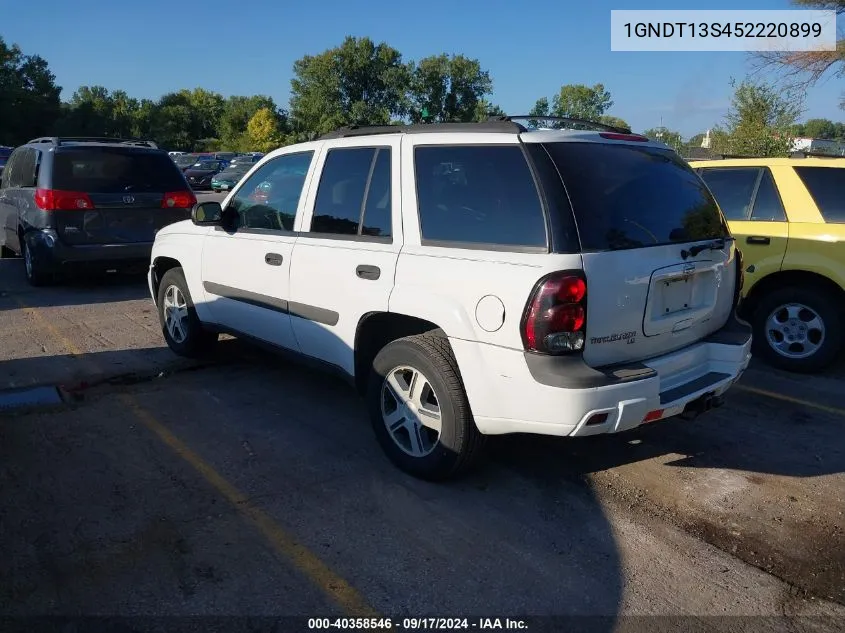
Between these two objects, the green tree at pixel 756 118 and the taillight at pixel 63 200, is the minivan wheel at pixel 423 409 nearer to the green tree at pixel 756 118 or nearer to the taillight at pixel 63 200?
the taillight at pixel 63 200

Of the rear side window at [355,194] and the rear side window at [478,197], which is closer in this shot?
the rear side window at [478,197]

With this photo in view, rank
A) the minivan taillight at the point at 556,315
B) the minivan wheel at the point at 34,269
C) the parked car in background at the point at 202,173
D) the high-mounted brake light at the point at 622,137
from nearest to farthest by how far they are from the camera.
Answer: the minivan taillight at the point at 556,315 → the high-mounted brake light at the point at 622,137 → the minivan wheel at the point at 34,269 → the parked car in background at the point at 202,173

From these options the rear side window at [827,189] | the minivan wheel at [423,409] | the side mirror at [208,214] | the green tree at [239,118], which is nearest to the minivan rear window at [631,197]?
the minivan wheel at [423,409]

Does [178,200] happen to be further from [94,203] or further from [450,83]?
[450,83]

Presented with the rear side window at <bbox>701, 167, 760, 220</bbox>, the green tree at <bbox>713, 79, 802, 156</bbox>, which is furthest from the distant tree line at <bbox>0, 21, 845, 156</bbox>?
the rear side window at <bbox>701, 167, 760, 220</bbox>

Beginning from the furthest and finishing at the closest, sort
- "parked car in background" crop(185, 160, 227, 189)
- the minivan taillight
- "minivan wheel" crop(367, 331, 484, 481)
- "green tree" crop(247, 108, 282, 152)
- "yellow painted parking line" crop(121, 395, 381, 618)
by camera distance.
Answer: "green tree" crop(247, 108, 282, 152) < "parked car in background" crop(185, 160, 227, 189) < "minivan wheel" crop(367, 331, 484, 481) < the minivan taillight < "yellow painted parking line" crop(121, 395, 381, 618)

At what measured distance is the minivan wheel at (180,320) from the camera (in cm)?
585

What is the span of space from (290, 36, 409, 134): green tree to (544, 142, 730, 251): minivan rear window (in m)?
52.8

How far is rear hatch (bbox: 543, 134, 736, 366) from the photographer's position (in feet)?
10.8

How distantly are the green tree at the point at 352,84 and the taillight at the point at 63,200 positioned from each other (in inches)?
1887

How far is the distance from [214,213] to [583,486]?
3280mm

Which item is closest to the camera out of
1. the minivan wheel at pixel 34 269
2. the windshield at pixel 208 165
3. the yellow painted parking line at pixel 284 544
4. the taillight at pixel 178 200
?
the yellow painted parking line at pixel 284 544

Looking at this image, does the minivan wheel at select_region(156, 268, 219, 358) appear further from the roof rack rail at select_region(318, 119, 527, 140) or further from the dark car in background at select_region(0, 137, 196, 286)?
the dark car in background at select_region(0, 137, 196, 286)

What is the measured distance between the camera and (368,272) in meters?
4.00
